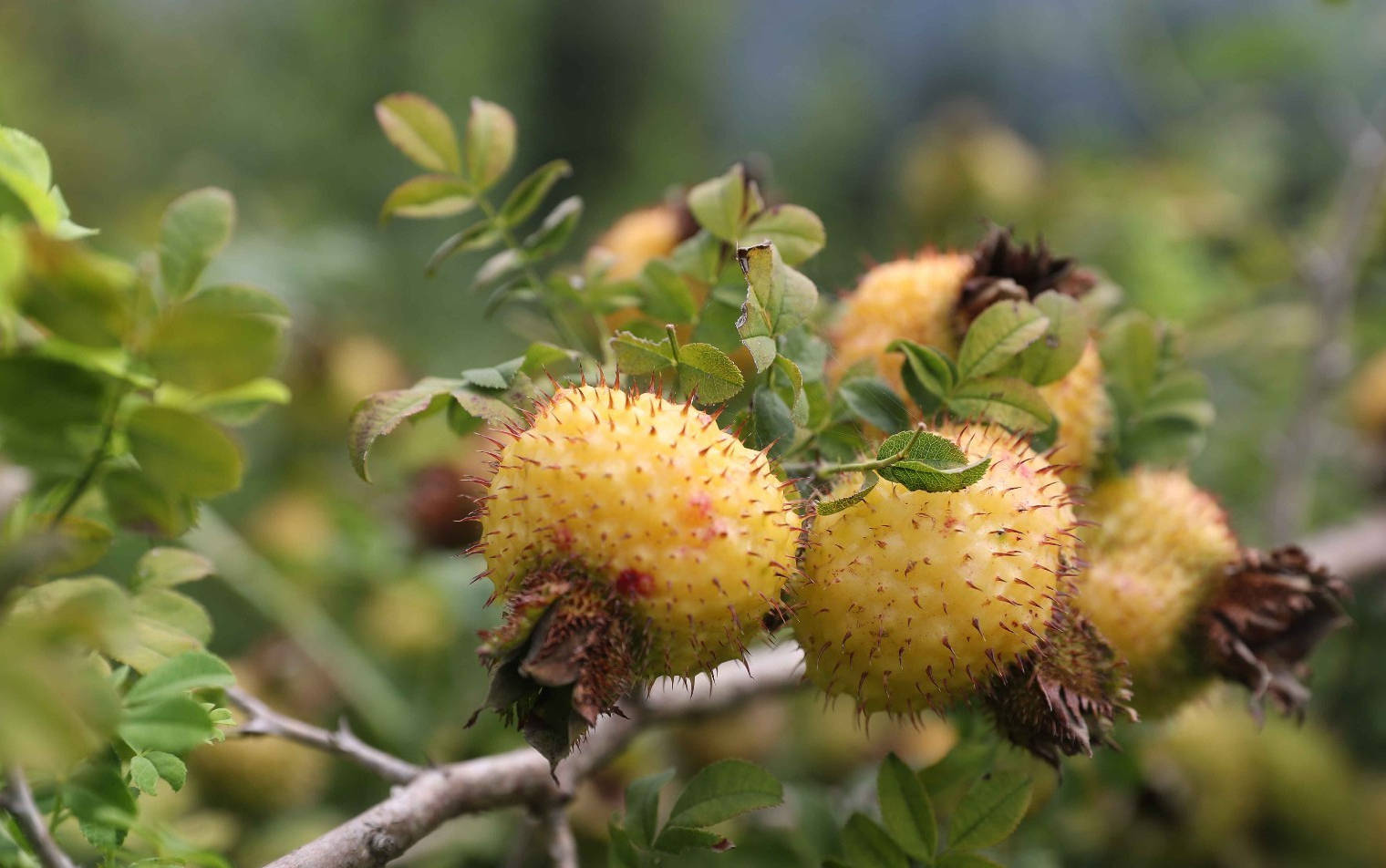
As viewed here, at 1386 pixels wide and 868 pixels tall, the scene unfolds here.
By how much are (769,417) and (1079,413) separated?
0.31 m

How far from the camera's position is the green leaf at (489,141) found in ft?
3.16

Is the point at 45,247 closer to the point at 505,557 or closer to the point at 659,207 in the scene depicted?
the point at 505,557

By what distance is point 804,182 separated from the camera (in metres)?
3.28

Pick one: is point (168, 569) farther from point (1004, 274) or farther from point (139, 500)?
point (1004, 274)

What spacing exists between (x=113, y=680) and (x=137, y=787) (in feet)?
0.24

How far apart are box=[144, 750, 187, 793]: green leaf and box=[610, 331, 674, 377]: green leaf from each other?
1.25ft

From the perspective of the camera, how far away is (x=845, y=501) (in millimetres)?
714

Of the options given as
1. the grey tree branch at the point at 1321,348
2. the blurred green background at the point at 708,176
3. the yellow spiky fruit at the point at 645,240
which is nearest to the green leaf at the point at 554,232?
the yellow spiky fruit at the point at 645,240

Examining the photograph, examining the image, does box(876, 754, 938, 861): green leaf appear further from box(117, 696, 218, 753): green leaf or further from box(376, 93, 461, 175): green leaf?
box(376, 93, 461, 175): green leaf

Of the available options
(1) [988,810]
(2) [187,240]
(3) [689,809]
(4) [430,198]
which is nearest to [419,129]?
(4) [430,198]

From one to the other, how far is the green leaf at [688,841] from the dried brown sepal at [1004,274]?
448mm

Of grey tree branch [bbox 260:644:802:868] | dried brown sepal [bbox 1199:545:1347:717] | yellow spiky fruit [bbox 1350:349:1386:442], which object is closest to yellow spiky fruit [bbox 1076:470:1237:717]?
dried brown sepal [bbox 1199:545:1347:717]

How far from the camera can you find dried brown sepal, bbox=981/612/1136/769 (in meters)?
0.75

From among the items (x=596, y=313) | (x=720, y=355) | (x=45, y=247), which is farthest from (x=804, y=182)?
(x=45, y=247)
